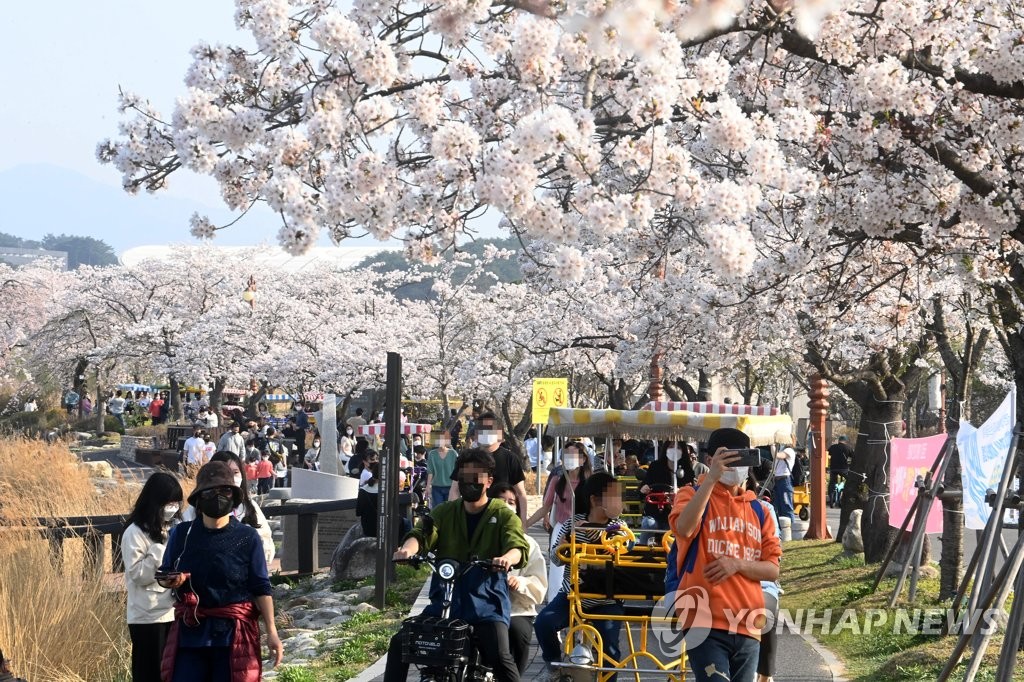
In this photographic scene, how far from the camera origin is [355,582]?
15.5m

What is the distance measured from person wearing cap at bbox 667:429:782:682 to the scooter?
1.17 metres

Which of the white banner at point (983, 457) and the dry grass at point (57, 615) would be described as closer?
the dry grass at point (57, 615)

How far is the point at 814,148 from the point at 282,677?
261 inches

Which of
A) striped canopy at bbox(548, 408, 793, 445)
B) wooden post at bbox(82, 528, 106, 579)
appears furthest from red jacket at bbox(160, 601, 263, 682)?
striped canopy at bbox(548, 408, 793, 445)

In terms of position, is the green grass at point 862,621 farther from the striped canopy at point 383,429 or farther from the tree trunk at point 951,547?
the striped canopy at point 383,429

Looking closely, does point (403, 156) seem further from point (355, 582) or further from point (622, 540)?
point (355, 582)

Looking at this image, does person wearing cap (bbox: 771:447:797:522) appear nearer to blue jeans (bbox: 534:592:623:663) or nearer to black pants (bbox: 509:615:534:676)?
blue jeans (bbox: 534:592:623:663)

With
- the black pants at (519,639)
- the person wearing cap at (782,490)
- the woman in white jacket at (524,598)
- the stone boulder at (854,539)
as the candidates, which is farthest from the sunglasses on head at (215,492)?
the person wearing cap at (782,490)

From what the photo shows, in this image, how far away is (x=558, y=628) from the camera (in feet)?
28.0

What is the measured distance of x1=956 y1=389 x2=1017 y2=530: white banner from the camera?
31.4 ft

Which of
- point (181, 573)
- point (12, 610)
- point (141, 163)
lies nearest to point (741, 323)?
point (141, 163)

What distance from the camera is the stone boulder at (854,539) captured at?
682 inches

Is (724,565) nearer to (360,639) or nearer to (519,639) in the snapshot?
(519,639)

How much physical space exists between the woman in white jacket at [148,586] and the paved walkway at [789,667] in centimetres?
275
